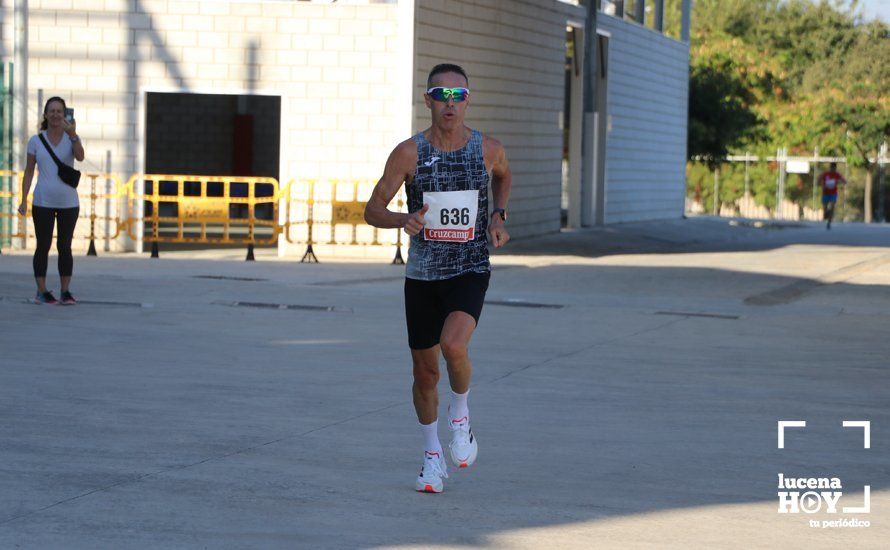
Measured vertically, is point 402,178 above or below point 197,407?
above

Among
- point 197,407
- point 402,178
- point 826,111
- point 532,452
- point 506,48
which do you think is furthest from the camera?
point 826,111

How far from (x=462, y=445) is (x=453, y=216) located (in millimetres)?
1084

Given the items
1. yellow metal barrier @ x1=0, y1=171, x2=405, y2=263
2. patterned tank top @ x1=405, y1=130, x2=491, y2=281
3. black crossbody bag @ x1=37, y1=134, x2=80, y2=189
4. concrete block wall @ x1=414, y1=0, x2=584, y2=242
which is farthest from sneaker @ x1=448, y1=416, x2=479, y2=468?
concrete block wall @ x1=414, y1=0, x2=584, y2=242

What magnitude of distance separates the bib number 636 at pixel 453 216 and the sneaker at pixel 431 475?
1.10 metres

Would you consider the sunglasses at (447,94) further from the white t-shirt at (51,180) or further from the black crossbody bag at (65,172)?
the white t-shirt at (51,180)

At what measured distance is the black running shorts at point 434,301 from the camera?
24.6ft

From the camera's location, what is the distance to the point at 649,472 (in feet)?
25.2

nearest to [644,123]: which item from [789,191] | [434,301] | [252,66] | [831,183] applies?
[831,183]

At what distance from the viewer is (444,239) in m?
7.44

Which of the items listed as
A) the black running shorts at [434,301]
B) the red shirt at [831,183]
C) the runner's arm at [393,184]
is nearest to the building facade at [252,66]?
the runner's arm at [393,184]

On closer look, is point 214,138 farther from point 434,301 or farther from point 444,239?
point 444,239

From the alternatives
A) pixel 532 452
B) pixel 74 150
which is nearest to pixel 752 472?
pixel 532 452

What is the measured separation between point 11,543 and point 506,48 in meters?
23.0

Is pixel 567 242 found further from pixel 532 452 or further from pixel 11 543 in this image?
pixel 11 543
